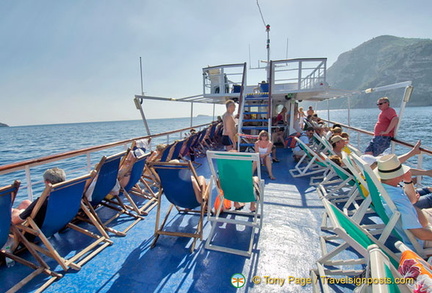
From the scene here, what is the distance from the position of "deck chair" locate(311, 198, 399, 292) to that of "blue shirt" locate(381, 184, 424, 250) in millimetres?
232

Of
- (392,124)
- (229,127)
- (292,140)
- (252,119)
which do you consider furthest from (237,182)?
(292,140)

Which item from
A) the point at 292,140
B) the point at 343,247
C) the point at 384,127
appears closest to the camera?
the point at 343,247

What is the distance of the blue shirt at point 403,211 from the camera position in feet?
5.17

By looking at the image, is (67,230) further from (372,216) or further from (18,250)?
(372,216)

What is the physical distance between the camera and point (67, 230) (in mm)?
2553

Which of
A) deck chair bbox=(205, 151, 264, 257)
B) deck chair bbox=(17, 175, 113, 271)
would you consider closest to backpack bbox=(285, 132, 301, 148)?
deck chair bbox=(205, 151, 264, 257)

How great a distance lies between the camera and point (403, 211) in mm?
1592

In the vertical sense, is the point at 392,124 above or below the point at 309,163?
above

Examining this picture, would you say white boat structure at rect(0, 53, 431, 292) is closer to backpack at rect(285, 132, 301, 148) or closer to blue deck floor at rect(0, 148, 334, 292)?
blue deck floor at rect(0, 148, 334, 292)

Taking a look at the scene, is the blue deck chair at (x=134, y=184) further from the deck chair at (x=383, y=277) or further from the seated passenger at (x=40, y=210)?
the deck chair at (x=383, y=277)

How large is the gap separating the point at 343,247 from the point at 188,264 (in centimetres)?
131

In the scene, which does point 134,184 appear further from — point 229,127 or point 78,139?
point 78,139

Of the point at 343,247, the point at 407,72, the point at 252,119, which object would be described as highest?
the point at 407,72

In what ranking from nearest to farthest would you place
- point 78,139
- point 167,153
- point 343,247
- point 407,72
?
point 343,247 → point 167,153 → point 78,139 → point 407,72
